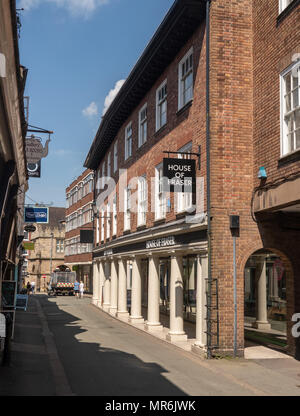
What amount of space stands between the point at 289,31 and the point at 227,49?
90.8 inches

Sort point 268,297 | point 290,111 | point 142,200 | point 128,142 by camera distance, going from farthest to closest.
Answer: point 128,142
point 142,200
point 268,297
point 290,111

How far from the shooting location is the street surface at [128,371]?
9.20 m

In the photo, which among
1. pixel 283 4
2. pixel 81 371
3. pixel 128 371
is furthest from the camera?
pixel 283 4

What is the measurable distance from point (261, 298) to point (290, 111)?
9.47 metres

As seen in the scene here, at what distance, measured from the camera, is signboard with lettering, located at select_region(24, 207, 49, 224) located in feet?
68.7

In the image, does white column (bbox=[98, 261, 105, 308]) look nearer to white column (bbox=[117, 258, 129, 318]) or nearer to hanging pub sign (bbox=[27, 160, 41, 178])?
white column (bbox=[117, 258, 129, 318])

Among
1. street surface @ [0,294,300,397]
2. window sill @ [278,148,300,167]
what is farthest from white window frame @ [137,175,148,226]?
window sill @ [278,148,300,167]

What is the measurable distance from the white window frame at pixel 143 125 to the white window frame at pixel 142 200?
169 cm

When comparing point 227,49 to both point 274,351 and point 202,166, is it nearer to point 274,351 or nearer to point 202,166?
point 202,166

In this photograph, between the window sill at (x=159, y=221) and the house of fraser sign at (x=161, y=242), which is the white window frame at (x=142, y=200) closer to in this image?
the house of fraser sign at (x=161, y=242)

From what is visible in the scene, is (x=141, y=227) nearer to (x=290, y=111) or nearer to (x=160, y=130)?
(x=160, y=130)

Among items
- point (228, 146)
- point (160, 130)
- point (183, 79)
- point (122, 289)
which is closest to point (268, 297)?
point (160, 130)

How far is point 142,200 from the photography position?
67.9 ft

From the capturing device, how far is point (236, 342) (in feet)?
41.7
